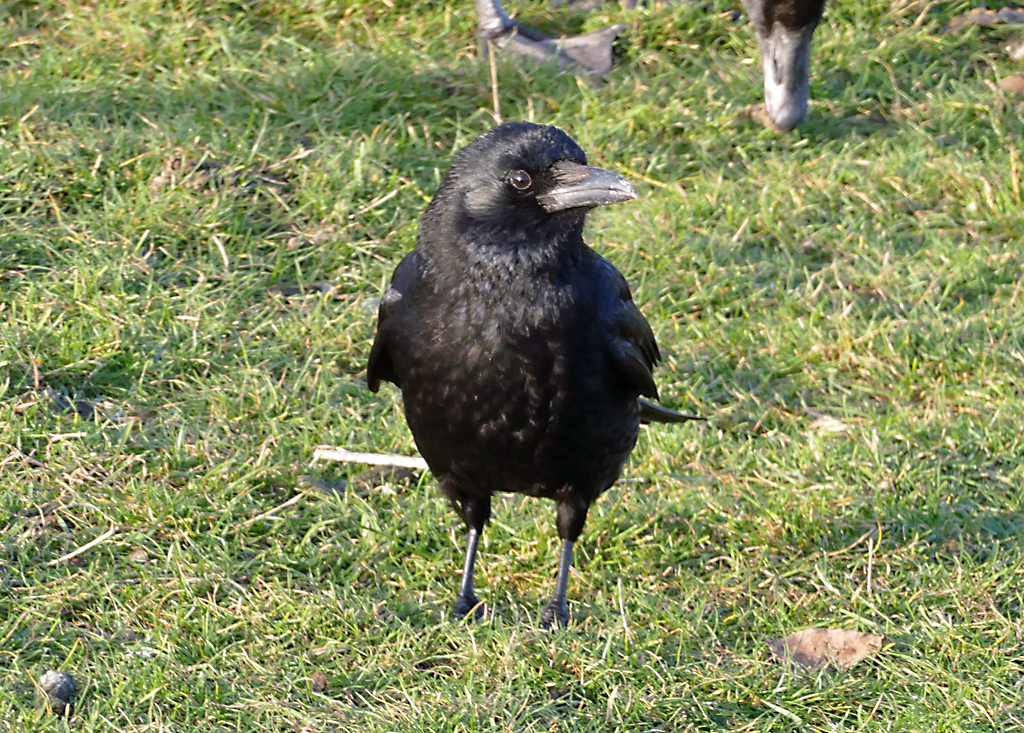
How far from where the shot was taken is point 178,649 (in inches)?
138

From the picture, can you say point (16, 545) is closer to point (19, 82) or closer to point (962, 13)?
point (19, 82)

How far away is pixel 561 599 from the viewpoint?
12.5 ft

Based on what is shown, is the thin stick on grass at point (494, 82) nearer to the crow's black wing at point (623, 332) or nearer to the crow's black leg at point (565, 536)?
the crow's black wing at point (623, 332)

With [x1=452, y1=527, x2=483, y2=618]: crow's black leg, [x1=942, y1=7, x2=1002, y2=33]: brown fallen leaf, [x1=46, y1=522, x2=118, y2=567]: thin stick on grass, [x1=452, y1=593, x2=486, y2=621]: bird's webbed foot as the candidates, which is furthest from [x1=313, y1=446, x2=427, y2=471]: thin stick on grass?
[x1=942, y1=7, x2=1002, y2=33]: brown fallen leaf

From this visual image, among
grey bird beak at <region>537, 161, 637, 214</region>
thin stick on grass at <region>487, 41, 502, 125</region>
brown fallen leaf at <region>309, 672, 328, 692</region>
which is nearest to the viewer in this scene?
grey bird beak at <region>537, 161, 637, 214</region>

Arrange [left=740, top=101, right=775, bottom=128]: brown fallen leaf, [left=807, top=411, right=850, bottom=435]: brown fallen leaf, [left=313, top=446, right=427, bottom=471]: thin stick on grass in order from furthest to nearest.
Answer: [left=740, top=101, right=775, bottom=128]: brown fallen leaf, [left=807, top=411, right=850, bottom=435]: brown fallen leaf, [left=313, top=446, right=427, bottom=471]: thin stick on grass

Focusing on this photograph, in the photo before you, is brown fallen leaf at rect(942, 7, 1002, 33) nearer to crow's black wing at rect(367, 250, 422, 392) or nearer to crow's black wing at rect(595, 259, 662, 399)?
crow's black wing at rect(595, 259, 662, 399)

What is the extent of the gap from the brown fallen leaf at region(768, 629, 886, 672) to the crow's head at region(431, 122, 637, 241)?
54.0 inches

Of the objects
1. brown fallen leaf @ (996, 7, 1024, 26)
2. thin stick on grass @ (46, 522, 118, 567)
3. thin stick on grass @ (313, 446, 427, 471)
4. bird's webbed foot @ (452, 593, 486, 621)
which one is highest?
brown fallen leaf @ (996, 7, 1024, 26)

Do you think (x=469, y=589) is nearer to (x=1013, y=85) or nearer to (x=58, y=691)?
(x=58, y=691)

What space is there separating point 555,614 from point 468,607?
Answer: 0.26 m

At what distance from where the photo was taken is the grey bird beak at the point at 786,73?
19.4ft

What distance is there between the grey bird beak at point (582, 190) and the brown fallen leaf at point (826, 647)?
1397 mm

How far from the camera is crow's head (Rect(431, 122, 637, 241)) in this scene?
3.23 m
